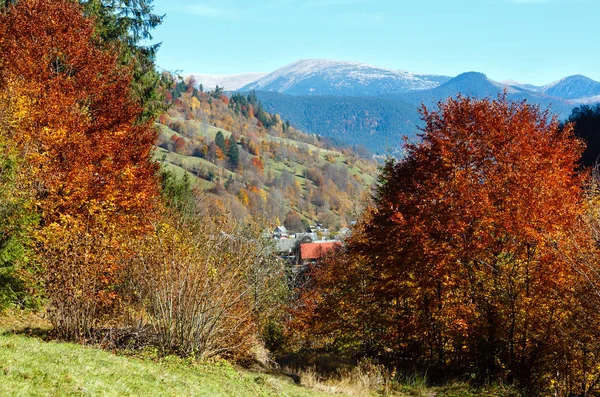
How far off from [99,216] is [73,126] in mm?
5309

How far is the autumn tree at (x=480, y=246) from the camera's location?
14461 mm

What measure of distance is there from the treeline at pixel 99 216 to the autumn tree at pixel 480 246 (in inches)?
221

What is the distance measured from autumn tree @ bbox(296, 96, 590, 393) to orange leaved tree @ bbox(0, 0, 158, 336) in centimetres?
1024

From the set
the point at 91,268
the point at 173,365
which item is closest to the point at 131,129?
the point at 91,268

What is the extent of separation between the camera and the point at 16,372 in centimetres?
634

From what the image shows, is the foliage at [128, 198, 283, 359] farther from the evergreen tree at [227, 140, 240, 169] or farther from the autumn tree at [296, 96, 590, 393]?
the evergreen tree at [227, 140, 240, 169]

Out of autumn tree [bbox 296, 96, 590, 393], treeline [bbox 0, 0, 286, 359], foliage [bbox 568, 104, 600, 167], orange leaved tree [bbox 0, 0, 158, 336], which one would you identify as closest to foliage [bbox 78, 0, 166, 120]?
treeline [bbox 0, 0, 286, 359]

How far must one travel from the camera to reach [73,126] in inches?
736

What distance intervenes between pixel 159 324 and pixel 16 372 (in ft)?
16.9

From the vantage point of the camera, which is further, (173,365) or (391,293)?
(391,293)

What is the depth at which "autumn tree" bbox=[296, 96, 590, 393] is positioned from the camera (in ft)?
47.4

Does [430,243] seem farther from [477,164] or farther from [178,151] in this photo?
[178,151]

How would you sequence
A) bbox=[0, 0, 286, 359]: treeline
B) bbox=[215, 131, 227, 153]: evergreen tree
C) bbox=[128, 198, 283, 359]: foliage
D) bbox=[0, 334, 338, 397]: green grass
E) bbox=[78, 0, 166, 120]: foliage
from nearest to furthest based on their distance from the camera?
bbox=[0, 334, 338, 397]: green grass → bbox=[128, 198, 283, 359]: foliage → bbox=[0, 0, 286, 359]: treeline → bbox=[78, 0, 166, 120]: foliage → bbox=[215, 131, 227, 153]: evergreen tree

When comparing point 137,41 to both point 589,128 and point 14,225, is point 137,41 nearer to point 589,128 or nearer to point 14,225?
point 14,225
